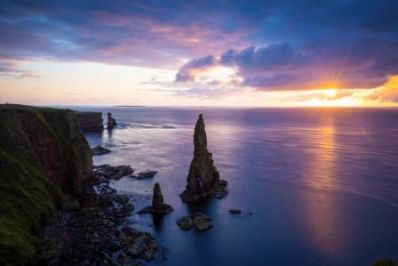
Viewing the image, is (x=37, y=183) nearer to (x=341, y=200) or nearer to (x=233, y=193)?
(x=233, y=193)

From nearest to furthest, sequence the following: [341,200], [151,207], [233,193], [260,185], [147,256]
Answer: [147,256], [151,207], [341,200], [233,193], [260,185]

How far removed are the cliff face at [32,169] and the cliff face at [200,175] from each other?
29.2 m

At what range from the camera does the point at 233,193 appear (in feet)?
305

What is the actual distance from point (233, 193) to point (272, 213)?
1780cm

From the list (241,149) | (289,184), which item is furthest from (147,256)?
(241,149)

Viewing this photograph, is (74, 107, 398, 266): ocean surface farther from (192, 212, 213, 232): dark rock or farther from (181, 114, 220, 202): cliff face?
(181, 114, 220, 202): cliff face

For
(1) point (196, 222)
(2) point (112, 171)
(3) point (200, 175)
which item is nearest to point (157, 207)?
(1) point (196, 222)

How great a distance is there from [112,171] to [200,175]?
128 ft

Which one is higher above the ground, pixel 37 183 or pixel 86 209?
pixel 37 183

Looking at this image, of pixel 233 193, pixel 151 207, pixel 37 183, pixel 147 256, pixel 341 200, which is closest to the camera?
pixel 147 256

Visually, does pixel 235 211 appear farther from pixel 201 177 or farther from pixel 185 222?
pixel 201 177

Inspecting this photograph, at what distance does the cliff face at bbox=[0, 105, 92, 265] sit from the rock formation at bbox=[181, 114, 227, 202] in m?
29.3

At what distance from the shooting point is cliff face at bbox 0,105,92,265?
43.7 metres

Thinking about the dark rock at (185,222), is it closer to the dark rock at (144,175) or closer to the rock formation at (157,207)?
the rock formation at (157,207)
